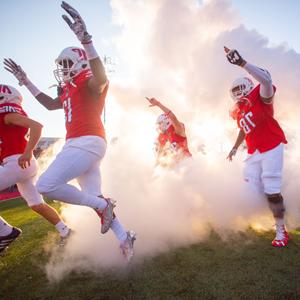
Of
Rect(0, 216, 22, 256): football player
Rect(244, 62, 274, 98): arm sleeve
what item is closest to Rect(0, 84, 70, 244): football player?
Rect(0, 216, 22, 256): football player

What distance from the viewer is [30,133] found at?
11.4 ft

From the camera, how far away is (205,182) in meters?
4.64

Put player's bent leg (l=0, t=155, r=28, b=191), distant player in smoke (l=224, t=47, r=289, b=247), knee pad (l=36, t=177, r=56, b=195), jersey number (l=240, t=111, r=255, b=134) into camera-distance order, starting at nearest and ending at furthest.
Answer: knee pad (l=36, t=177, r=56, b=195), player's bent leg (l=0, t=155, r=28, b=191), distant player in smoke (l=224, t=47, r=289, b=247), jersey number (l=240, t=111, r=255, b=134)

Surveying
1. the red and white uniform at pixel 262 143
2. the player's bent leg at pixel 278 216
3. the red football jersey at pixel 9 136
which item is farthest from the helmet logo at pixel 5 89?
the player's bent leg at pixel 278 216

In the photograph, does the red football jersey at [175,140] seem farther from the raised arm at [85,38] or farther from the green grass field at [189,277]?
the raised arm at [85,38]

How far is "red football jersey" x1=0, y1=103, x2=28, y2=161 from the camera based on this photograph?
377cm

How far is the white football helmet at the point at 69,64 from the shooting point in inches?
127

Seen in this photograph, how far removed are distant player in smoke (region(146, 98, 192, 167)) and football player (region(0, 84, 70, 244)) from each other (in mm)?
2569

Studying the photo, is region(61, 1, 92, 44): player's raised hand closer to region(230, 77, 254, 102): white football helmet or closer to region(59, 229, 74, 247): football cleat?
region(230, 77, 254, 102): white football helmet

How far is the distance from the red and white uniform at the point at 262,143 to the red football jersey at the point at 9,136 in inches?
119

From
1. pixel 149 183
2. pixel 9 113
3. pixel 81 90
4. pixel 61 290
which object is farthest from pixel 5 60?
pixel 61 290

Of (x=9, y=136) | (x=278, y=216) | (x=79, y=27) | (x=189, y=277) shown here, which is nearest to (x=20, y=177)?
(x=9, y=136)

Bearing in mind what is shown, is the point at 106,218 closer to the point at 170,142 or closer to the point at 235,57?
the point at 235,57

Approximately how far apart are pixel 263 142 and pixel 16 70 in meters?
3.57
